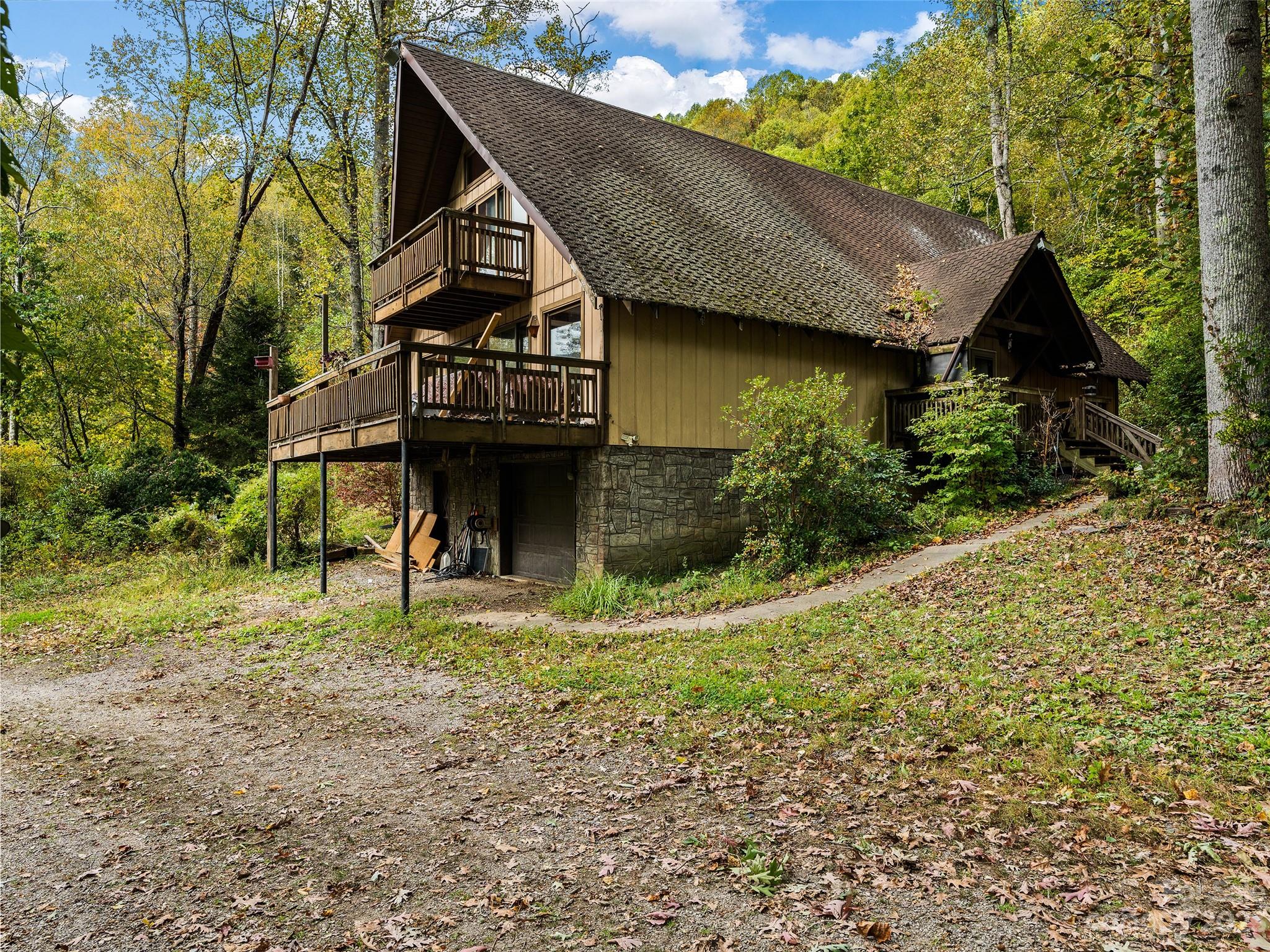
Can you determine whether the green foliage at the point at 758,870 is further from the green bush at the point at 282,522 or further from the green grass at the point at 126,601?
the green bush at the point at 282,522

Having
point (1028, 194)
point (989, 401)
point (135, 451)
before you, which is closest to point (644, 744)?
point (989, 401)

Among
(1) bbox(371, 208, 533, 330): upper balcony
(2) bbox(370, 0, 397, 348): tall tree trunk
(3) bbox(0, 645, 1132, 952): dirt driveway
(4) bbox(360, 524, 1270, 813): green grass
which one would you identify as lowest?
(3) bbox(0, 645, 1132, 952): dirt driveway

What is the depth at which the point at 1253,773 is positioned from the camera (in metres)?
4.66

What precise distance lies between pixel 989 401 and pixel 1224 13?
6358 mm

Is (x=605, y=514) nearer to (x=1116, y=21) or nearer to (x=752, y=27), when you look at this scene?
(x=1116, y=21)

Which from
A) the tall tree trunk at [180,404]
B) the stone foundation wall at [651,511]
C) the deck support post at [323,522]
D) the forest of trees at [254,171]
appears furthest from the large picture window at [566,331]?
the tall tree trunk at [180,404]

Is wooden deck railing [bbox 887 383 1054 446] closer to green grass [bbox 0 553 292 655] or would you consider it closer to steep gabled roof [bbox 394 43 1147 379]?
steep gabled roof [bbox 394 43 1147 379]

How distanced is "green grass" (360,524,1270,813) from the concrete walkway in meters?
0.41

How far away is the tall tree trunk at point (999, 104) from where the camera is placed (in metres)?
23.8

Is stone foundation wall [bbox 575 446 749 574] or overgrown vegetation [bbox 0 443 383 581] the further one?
overgrown vegetation [bbox 0 443 383 581]

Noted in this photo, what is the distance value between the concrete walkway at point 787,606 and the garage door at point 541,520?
2.91 meters

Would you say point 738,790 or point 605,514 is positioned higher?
point 605,514

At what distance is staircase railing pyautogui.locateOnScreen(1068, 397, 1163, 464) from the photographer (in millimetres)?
16094

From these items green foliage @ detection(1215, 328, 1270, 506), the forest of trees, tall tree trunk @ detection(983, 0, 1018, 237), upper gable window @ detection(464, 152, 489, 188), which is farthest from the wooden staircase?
upper gable window @ detection(464, 152, 489, 188)
